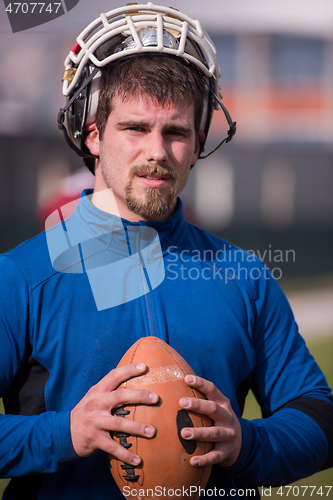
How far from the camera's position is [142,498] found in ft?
4.67

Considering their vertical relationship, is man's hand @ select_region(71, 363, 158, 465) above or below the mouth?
below

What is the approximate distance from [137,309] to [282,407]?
0.68 metres

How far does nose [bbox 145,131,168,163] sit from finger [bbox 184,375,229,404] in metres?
0.75

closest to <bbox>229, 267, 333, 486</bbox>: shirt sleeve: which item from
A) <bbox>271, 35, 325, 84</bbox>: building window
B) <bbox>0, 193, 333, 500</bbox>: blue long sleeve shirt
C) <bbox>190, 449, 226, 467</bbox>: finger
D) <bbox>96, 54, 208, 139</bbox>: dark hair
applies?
<bbox>0, 193, 333, 500</bbox>: blue long sleeve shirt

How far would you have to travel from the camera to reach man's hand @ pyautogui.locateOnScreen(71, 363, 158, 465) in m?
1.33

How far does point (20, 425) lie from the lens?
1.46m

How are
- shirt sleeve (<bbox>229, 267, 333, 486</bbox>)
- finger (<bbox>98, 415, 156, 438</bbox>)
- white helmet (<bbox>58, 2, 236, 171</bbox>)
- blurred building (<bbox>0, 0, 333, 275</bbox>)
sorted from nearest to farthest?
1. finger (<bbox>98, 415, 156, 438</bbox>)
2. shirt sleeve (<bbox>229, 267, 333, 486</bbox>)
3. white helmet (<bbox>58, 2, 236, 171</bbox>)
4. blurred building (<bbox>0, 0, 333, 275</bbox>)

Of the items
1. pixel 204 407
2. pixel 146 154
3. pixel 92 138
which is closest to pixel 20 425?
pixel 204 407

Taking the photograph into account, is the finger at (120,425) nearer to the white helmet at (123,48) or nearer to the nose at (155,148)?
the nose at (155,148)

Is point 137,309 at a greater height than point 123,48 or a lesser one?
lesser

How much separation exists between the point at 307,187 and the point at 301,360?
16499mm

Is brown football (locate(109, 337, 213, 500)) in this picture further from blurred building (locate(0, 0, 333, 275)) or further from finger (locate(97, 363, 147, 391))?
blurred building (locate(0, 0, 333, 275))

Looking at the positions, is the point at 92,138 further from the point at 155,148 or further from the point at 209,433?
the point at 209,433

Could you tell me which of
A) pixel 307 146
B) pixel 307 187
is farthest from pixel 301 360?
pixel 307 146
